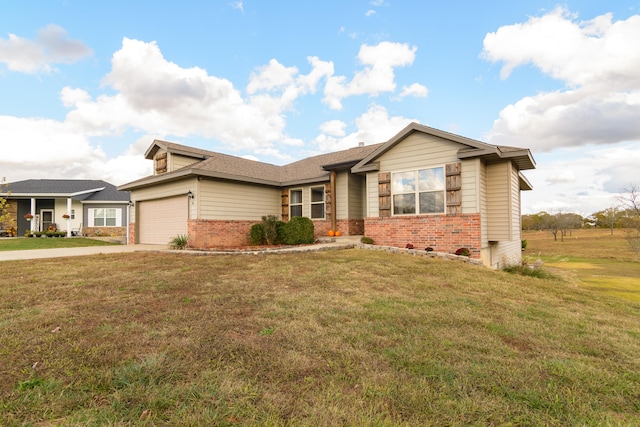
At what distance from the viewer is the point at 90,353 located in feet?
9.11

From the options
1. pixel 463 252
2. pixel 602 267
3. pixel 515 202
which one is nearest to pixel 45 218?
pixel 463 252

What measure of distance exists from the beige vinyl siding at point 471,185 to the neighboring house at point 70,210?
937 inches

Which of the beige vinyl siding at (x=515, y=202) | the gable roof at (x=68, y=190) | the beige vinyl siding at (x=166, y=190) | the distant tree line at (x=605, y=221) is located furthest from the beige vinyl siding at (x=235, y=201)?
the distant tree line at (x=605, y=221)

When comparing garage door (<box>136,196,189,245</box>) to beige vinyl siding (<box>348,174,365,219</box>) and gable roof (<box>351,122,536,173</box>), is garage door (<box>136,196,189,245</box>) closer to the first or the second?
beige vinyl siding (<box>348,174,365,219</box>)

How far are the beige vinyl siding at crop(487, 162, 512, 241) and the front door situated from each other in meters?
30.3

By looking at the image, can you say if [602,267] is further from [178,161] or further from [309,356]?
[178,161]

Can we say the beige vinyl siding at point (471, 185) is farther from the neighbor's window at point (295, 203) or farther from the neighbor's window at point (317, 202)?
the neighbor's window at point (295, 203)

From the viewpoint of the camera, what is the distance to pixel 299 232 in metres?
12.2

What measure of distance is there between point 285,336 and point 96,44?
45.4 feet

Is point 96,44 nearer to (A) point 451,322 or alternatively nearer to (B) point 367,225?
(B) point 367,225

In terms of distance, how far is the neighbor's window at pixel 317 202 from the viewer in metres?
14.2

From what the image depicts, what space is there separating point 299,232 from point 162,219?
7.51 m

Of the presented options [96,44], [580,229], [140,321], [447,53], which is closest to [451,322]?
[140,321]

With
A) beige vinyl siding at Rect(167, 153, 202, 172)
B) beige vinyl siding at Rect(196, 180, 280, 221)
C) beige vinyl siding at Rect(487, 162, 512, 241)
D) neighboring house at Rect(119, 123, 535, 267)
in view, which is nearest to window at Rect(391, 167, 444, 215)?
neighboring house at Rect(119, 123, 535, 267)
